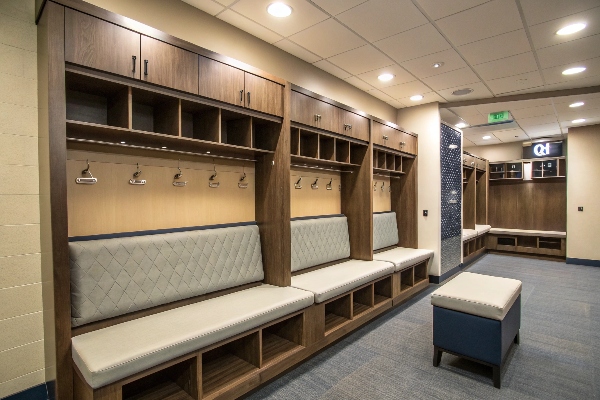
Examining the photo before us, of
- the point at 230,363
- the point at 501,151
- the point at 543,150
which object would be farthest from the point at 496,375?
the point at 501,151

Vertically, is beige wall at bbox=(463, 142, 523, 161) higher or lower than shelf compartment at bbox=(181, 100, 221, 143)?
higher

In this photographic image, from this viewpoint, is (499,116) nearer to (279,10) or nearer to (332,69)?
(332,69)

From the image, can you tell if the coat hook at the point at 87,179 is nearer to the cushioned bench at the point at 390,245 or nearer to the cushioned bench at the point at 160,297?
the cushioned bench at the point at 160,297

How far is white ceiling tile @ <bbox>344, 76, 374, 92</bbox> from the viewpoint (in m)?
4.29

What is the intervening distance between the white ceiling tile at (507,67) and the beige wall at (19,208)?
169 inches

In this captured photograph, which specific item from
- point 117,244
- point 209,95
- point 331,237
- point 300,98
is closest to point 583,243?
point 331,237

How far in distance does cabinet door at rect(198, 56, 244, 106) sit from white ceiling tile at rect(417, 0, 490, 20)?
159 cm

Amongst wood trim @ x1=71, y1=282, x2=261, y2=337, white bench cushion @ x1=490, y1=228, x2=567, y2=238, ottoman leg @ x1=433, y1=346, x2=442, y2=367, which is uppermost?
wood trim @ x1=71, y1=282, x2=261, y2=337

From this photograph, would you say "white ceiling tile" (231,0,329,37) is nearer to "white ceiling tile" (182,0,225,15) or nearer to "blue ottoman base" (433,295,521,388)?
"white ceiling tile" (182,0,225,15)

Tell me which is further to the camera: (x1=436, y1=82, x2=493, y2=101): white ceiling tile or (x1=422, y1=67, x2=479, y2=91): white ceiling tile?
(x1=436, y1=82, x2=493, y2=101): white ceiling tile

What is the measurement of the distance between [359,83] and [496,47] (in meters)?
1.67

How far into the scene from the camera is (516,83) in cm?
434

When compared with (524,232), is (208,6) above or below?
above

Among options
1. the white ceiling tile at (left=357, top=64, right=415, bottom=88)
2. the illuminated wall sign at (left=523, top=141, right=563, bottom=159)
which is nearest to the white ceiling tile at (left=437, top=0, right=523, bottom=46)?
the white ceiling tile at (left=357, top=64, right=415, bottom=88)
